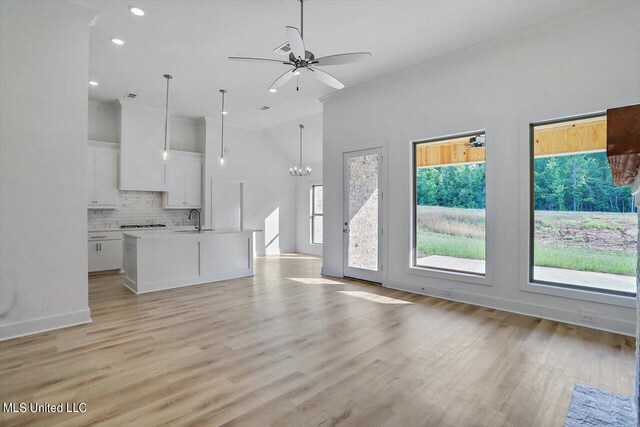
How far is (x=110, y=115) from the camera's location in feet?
23.5

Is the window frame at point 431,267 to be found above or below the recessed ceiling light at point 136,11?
below

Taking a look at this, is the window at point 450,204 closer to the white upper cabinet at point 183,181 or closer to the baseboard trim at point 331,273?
the baseboard trim at point 331,273

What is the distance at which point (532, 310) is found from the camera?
3.96 m

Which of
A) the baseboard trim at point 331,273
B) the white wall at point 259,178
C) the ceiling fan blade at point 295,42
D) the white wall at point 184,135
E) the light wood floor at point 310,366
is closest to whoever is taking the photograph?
the light wood floor at point 310,366

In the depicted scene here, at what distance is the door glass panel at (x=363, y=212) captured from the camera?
573 centimetres

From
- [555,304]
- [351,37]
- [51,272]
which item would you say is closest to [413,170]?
[351,37]

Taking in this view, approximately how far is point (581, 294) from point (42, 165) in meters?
5.99

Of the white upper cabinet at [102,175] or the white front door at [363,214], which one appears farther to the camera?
the white upper cabinet at [102,175]

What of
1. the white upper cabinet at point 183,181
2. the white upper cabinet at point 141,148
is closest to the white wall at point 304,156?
the white upper cabinet at point 183,181

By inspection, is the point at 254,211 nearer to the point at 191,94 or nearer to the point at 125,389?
the point at 191,94

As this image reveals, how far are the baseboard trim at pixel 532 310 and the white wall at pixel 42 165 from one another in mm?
4501

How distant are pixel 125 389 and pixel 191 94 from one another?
18.3 feet

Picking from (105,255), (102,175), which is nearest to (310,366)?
(105,255)

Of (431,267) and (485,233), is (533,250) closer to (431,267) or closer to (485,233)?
(485,233)
